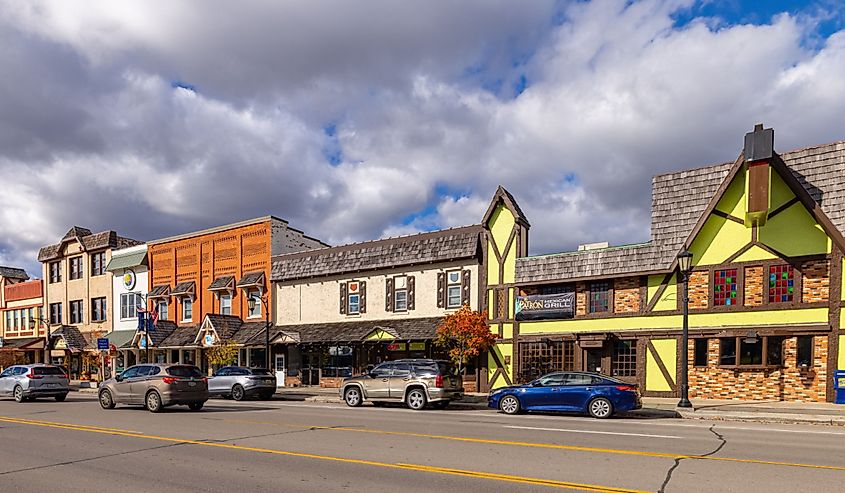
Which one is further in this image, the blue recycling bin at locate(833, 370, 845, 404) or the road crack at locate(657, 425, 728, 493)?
the blue recycling bin at locate(833, 370, 845, 404)

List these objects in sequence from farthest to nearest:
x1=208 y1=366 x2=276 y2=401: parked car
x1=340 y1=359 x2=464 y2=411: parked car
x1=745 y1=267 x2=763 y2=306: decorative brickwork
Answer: x1=208 y1=366 x2=276 y2=401: parked car < x1=745 y1=267 x2=763 y2=306: decorative brickwork < x1=340 y1=359 x2=464 y2=411: parked car

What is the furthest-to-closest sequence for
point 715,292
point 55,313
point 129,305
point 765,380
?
1. point 55,313
2. point 129,305
3. point 715,292
4. point 765,380

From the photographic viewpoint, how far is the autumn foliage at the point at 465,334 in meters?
24.8

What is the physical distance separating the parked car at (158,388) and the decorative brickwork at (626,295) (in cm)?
1586

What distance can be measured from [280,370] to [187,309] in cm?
953

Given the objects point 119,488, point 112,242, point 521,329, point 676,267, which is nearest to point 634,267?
point 676,267

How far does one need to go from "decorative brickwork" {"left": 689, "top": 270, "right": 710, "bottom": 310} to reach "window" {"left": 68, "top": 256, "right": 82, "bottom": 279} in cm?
4202

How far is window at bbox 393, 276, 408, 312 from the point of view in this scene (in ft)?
96.8

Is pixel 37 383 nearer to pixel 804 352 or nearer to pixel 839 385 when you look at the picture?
pixel 804 352

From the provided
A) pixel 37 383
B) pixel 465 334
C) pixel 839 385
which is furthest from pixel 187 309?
pixel 839 385

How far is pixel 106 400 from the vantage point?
781 inches

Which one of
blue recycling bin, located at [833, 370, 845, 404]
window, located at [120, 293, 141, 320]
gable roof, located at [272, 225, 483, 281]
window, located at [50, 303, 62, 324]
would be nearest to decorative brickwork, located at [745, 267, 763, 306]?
blue recycling bin, located at [833, 370, 845, 404]

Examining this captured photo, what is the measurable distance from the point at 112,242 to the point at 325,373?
21.3m

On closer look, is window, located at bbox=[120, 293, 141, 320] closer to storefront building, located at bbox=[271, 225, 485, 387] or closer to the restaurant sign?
storefront building, located at bbox=[271, 225, 485, 387]
